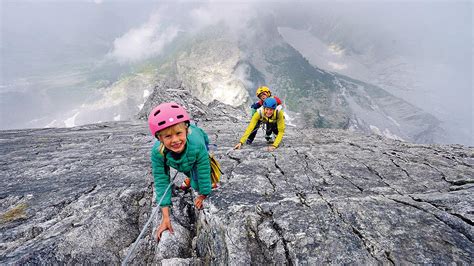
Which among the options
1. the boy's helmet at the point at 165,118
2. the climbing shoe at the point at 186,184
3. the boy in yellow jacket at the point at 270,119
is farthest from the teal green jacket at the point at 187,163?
the boy in yellow jacket at the point at 270,119

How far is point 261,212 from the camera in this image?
740 centimetres

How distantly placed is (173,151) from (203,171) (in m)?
1.08

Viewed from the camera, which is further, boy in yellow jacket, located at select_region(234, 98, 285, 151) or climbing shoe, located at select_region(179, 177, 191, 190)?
boy in yellow jacket, located at select_region(234, 98, 285, 151)

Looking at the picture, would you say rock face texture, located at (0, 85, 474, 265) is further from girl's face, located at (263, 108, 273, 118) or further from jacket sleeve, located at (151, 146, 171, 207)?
girl's face, located at (263, 108, 273, 118)

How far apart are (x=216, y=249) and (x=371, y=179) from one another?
695cm

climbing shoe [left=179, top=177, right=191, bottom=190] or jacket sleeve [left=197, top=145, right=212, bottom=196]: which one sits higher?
jacket sleeve [left=197, top=145, right=212, bottom=196]

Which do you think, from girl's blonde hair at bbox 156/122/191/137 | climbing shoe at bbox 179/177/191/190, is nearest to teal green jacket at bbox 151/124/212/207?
girl's blonde hair at bbox 156/122/191/137

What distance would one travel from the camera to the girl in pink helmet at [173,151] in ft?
18.8

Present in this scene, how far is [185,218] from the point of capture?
26.0 ft

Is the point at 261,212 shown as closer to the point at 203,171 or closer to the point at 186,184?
the point at 203,171

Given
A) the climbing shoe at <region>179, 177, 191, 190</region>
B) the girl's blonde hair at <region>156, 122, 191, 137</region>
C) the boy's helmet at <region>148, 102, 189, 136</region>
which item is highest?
the boy's helmet at <region>148, 102, 189, 136</region>

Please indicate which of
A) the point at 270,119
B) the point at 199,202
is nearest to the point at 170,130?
the point at 199,202

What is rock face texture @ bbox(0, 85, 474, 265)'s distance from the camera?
618cm

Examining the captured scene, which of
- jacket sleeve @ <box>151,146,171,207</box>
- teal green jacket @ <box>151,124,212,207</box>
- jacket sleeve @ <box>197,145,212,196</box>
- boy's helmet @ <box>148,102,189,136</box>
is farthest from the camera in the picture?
jacket sleeve @ <box>197,145,212,196</box>
